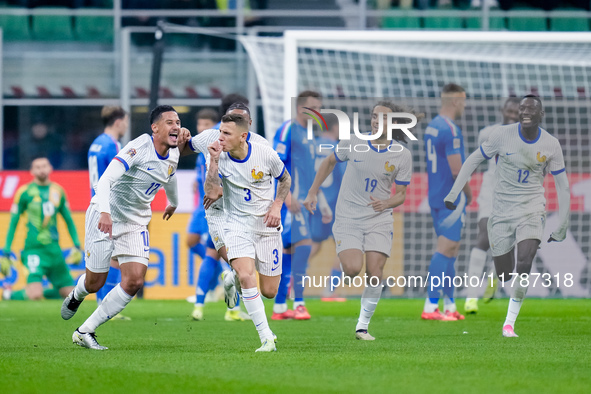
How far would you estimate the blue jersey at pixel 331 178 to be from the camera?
9.84m

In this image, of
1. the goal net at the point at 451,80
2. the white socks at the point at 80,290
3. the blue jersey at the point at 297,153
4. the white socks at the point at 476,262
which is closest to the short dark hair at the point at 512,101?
the goal net at the point at 451,80

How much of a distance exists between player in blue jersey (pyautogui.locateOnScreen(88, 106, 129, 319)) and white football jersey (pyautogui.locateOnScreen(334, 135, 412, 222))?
2574mm

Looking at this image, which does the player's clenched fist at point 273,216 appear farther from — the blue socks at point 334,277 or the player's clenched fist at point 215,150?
the blue socks at point 334,277

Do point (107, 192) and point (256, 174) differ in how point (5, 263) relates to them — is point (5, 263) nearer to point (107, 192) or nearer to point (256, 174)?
point (107, 192)

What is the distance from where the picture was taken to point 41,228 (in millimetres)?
14211

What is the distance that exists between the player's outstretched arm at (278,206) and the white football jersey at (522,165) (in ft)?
7.89

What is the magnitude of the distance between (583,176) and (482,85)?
1651mm

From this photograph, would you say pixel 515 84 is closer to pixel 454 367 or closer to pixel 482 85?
pixel 482 85

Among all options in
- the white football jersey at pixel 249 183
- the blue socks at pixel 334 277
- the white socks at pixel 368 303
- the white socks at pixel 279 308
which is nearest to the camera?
the white football jersey at pixel 249 183

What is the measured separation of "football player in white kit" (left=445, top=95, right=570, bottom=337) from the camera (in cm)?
903

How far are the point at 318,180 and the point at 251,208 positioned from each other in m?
1.78

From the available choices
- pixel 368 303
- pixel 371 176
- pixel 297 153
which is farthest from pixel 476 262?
pixel 368 303

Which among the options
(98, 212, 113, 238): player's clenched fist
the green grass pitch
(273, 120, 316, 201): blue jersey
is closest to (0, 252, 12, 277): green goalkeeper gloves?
the green grass pitch

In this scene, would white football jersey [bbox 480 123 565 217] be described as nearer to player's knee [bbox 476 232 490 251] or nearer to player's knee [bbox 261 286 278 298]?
player's knee [bbox 476 232 490 251]
